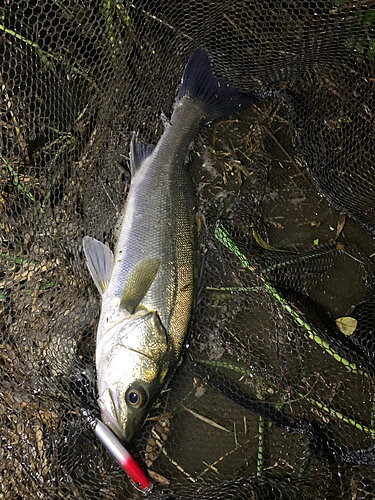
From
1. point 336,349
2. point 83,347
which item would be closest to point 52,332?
point 83,347

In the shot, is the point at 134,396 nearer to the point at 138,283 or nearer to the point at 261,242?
the point at 138,283

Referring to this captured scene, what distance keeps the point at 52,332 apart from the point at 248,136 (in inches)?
82.5

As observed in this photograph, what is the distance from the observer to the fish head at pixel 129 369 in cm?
219

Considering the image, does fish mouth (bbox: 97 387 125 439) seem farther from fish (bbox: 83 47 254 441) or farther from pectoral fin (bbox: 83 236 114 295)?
pectoral fin (bbox: 83 236 114 295)

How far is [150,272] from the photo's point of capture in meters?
2.31

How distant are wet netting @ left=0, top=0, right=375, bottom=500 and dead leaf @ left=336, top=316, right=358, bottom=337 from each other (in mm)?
12

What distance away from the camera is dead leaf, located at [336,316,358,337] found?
2854mm

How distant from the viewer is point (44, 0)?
8.08 feet

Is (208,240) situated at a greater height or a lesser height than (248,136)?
lesser

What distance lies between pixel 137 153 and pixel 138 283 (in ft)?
2.96

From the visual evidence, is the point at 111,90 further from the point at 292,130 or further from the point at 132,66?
the point at 292,130

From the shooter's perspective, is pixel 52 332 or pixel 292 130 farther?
pixel 292 130

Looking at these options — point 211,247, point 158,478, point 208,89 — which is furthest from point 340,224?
point 158,478

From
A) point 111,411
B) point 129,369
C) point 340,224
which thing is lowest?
point 111,411
